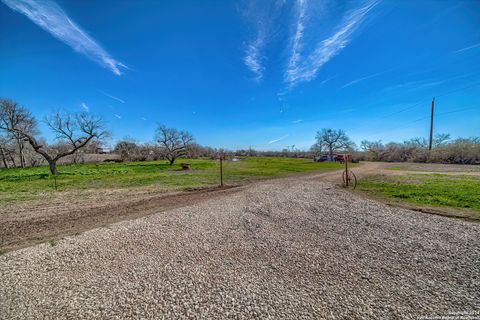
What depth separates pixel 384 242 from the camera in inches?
168

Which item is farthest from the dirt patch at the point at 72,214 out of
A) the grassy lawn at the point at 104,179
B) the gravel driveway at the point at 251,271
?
the grassy lawn at the point at 104,179

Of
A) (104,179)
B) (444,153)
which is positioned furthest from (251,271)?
(444,153)

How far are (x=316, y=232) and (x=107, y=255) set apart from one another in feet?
17.2

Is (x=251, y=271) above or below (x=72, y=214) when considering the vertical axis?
below

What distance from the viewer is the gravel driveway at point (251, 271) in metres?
2.45

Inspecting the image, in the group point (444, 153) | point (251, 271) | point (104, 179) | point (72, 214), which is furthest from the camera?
point (444, 153)

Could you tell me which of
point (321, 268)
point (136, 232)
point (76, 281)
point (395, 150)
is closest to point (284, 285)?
point (321, 268)

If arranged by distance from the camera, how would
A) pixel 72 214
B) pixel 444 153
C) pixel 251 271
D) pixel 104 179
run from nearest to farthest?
pixel 251 271 → pixel 72 214 → pixel 104 179 → pixel 444 153

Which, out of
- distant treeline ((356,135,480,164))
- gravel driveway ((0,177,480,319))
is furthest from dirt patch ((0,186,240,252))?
distant treeline ((356,135,480,164))

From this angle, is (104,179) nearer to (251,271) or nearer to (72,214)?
(72,214)

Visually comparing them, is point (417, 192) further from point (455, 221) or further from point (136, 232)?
point (136, 232)

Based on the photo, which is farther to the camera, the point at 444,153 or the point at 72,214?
the point at 444,153

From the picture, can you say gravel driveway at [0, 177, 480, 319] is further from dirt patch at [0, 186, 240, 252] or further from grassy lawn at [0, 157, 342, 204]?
grassy lawn at [0, 157, 342, 204]

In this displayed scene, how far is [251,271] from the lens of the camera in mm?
3258
